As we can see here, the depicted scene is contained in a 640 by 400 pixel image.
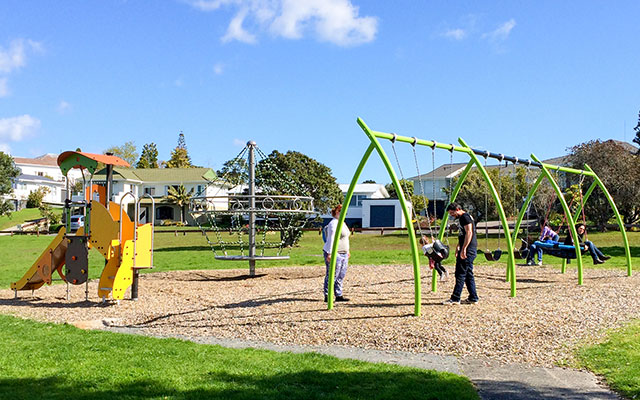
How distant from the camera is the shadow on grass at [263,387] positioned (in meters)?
5.42

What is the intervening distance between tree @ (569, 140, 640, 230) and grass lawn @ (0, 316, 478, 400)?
33063mm

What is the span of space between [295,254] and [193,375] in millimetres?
20381

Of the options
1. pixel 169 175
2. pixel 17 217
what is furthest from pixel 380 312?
pixel 17 217

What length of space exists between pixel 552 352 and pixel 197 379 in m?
4.04

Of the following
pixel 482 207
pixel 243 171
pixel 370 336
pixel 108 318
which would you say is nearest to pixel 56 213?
pixel 482 207

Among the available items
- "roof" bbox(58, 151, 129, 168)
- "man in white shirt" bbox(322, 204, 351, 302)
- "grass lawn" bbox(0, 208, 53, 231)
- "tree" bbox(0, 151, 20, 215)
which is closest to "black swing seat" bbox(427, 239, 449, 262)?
"man in white shirt" bbox(322, 204, 351, 302)

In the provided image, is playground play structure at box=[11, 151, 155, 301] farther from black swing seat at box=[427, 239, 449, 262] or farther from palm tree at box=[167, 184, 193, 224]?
palm tree at box=[167, 184, 193, 224]

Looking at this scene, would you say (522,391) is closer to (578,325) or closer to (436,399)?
(436,399)

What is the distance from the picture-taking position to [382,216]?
53.5 meters

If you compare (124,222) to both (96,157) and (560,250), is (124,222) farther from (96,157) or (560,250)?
(560,250)

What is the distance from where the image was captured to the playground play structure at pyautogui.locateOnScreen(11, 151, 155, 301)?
36.9 feet

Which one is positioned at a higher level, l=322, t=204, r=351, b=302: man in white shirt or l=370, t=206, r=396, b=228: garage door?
l=370, t=206, r=396, b=228: garage door

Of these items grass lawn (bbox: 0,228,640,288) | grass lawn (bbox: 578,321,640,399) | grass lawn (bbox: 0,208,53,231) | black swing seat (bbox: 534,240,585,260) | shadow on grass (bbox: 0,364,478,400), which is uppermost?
grass lawn (bbox: 0,208,53,231)

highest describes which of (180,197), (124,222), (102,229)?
(180,197)
